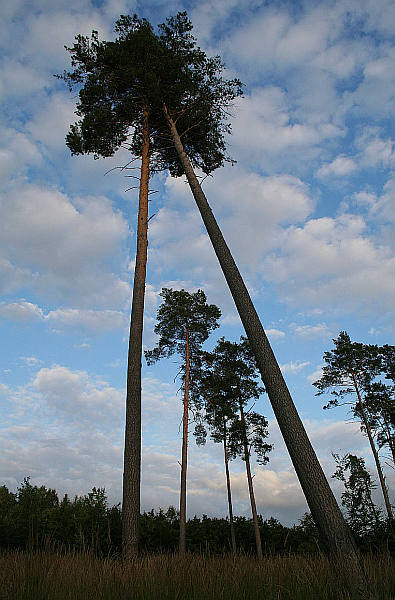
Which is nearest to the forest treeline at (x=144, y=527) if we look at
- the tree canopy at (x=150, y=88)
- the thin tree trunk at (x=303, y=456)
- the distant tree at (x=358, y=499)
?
the distant tree at (x=358, y=499)

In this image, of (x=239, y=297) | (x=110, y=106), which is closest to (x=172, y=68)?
(x=110, y=106)

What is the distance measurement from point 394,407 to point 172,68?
16646 mm

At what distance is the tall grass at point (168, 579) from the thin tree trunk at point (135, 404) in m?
2.42

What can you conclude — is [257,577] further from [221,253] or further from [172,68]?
[172,68]

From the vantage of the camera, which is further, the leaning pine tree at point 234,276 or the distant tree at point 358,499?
the distant tree at point 358,499

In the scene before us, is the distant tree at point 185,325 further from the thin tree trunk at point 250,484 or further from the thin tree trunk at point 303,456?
Result: the thin tree trunk at point 303,456

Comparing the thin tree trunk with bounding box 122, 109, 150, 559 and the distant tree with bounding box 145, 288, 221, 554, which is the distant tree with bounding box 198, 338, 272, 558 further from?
the thin tree trunk with bounding box 122, 109, 150, 559

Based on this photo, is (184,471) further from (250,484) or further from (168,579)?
(168,579)

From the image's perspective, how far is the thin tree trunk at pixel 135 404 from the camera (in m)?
7.80

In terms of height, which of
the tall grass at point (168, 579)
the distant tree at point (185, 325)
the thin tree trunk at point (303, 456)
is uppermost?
the distant tree at point (185, 325)

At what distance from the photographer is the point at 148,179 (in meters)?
11.3

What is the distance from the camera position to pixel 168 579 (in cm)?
449

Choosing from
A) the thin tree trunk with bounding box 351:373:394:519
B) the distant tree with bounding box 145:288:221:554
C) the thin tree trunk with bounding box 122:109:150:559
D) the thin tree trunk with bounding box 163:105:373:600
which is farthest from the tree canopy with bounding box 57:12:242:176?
the thin tree trunk with bounding box 351:373:394:519

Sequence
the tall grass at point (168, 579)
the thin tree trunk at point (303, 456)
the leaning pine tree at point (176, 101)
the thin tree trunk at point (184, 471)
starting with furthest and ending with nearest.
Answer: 1. the thin tree trunk at point (184, 471)
2. the leaning pine tree at point (176, 101)
3. the thin tree trunk at point (303, 456)
4. the tall grass at point (168, 579)
